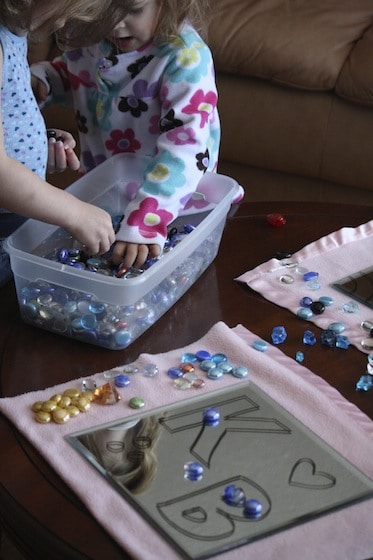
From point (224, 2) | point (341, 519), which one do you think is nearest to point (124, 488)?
point (341, 519)

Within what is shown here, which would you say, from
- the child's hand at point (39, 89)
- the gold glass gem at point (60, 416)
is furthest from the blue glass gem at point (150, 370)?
the child's hand at point (39, 89)

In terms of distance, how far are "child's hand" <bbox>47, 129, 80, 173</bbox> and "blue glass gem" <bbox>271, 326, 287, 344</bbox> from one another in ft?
1.51

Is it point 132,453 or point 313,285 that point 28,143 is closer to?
point 313,285

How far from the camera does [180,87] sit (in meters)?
1.25

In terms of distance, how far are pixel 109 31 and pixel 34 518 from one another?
70 centimetres

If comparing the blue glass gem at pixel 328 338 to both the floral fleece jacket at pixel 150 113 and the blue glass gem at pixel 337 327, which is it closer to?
the blue glass gem at pixel 337 327

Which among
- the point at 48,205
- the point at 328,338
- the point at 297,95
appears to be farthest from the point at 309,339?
the point at 297,95

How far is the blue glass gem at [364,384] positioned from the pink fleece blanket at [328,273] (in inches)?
2.6

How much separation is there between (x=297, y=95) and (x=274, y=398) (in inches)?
55.7

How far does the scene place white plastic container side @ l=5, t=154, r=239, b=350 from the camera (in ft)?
3.22

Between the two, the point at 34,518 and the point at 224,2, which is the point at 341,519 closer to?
the point at 34,518

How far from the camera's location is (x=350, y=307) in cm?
108

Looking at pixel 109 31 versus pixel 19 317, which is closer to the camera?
pixel 19 317

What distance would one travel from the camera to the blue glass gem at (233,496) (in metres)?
0.76
